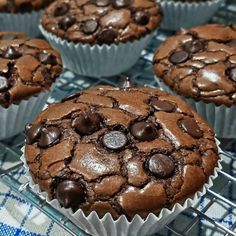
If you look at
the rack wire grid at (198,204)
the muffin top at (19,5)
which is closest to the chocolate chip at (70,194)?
the rack wire grid at (198,204)

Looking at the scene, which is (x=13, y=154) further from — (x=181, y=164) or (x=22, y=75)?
(x=181, y=164)

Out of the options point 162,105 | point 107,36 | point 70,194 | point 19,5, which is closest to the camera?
point 70,194

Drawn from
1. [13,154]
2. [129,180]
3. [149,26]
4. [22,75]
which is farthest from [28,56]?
[129,180]

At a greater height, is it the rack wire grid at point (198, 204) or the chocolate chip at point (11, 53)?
the chocolate chip at point (11, 53)

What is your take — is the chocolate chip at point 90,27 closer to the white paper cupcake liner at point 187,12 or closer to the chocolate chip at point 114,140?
the white paper cupcake liner at point 187,12

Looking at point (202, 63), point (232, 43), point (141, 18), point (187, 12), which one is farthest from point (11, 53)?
point (187, 12)

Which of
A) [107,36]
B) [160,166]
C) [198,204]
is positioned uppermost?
[160,166]

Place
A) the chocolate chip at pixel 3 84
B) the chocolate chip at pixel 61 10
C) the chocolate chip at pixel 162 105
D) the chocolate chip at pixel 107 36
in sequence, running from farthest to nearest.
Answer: the chocolate chip at pixel 61 10 → the chocolate chip at pixel 107 36 → the chocolate chip at pixel 3 84 → the chocolate chip at pixel 162 105

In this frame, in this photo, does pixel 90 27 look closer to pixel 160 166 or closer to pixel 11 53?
pixel 11 53
